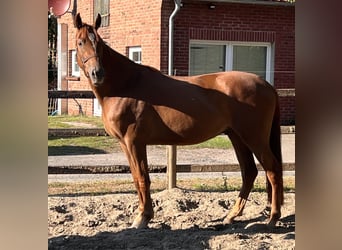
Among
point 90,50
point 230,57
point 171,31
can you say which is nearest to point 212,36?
point 230,57

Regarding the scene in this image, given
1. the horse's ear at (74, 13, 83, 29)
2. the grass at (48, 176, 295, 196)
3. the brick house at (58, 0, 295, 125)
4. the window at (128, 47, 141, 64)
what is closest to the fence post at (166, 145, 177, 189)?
the grass at (48, 176, 295, 196)

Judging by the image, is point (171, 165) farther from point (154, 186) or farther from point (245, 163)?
point (245, 163)

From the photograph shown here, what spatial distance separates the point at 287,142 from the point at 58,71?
7.17 metres

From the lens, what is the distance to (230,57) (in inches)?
468

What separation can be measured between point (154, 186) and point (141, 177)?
2.16m

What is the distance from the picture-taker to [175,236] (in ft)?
14.5

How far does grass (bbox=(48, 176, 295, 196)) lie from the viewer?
629 cm

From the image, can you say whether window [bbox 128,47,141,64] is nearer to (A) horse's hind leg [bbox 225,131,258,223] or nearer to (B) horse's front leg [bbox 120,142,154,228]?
(A) horse's hind leg [bbox 225,131,258,223]

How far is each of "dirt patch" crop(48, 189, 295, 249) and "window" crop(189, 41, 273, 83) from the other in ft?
19.9

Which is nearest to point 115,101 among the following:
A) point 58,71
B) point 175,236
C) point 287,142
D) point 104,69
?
point 104,69
